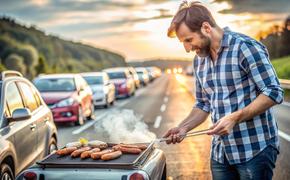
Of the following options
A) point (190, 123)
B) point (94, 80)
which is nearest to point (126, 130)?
point (190, 123)

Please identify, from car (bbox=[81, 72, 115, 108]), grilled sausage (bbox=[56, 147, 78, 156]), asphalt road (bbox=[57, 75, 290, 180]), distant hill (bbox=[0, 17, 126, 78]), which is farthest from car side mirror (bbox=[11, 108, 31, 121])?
distant hill (bbox=[0, 17, 126, 78])

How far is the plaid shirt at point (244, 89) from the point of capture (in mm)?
3461

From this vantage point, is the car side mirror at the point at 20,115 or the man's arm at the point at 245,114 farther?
the car side mirror at the point at 20,115

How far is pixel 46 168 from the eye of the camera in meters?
4.58

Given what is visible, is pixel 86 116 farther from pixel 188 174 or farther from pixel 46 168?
pixel 46 168

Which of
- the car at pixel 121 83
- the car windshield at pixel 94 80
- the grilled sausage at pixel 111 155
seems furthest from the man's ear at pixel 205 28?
the car at pixel 121 83

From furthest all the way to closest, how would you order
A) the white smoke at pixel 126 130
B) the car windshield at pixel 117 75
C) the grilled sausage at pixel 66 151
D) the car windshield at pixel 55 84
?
the car windshield at pixel 117 75, the car windshield at pixel 55 84, the white smoke at pixel 126 130, the grilled sausage at pixel 66 151

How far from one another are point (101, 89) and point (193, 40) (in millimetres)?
21013

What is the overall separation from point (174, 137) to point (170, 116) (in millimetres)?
15206

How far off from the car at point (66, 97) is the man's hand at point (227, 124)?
13240 millimetres

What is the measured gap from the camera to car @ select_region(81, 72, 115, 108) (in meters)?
24.4

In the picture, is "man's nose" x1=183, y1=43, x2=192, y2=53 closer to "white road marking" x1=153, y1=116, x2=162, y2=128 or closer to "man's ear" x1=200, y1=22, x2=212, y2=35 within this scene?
"man's ear" x1=200, y1=22, x2=212, y2=35

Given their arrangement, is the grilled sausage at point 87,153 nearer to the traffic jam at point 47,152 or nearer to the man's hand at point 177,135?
the traffic jam at point 47,152

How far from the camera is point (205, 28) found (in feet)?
11.4
